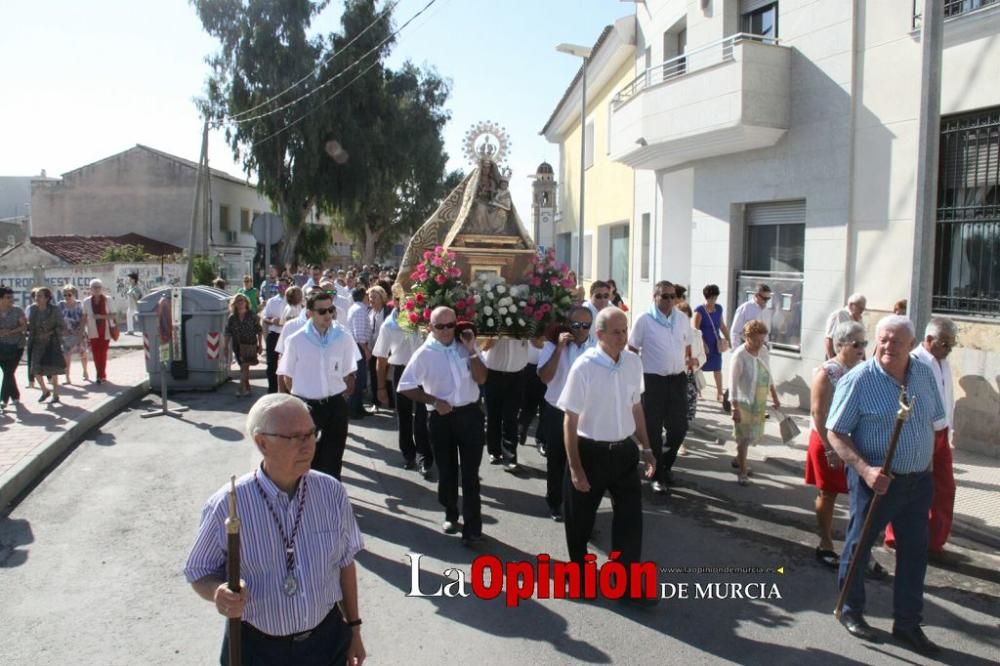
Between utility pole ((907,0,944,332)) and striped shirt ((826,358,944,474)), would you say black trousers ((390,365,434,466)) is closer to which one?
striped shirt ((826,358,944,474))

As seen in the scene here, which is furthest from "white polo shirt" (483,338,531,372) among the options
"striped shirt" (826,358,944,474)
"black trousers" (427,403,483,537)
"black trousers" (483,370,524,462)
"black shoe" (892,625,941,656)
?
"black shoe" (892,625,941,656)

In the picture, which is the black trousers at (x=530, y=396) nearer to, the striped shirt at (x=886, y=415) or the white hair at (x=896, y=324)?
the striped shirt at (x=886, y=415)

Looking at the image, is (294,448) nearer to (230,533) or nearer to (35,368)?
(230,533)

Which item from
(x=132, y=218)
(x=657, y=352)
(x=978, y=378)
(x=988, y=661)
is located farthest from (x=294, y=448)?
(x=132, y=218)

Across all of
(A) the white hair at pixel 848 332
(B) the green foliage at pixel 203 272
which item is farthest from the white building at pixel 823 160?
(B) the green foliage at pixel 203 272

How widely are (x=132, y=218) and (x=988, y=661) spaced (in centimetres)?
3897

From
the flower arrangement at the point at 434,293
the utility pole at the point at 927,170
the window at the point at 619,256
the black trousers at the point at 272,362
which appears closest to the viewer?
the utility pole at the point at 927,170

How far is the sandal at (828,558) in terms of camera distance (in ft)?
17.6

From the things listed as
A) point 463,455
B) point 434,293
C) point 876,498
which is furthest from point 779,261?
point 876,498

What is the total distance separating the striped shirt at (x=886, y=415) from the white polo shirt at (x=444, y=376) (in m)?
2.62

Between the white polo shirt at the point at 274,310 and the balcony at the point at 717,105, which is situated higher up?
the balcony at the point at 717,105

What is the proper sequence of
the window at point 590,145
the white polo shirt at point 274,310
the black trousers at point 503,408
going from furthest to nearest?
the window at point 590,145
the white polo shirt at point 274,310
the black trousers at point 503,408

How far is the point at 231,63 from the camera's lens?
30.4 meters

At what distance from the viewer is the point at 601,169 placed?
70.8 ft
